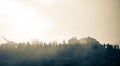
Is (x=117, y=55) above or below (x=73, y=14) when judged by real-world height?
below

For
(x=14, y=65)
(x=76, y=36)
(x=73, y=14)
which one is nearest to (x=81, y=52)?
(x=76, y=36)

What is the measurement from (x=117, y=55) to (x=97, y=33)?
0.50 meters

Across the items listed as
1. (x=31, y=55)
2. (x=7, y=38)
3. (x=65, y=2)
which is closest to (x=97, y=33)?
(x=65, y=2)

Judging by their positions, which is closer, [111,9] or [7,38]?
A: [7,38]

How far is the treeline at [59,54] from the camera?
507 cm

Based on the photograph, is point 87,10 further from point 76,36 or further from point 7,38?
point 7,38

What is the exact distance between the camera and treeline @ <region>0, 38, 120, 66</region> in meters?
5.07

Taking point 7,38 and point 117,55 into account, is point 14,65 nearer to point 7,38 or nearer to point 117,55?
point 7,38

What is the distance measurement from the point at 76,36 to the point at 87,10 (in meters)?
0.47

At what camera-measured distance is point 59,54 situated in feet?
16.9

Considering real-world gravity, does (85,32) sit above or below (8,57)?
above

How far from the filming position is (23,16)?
5043 mm

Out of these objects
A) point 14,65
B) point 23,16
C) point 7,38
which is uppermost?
point 23,16

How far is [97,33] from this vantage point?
5230mm
